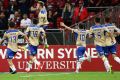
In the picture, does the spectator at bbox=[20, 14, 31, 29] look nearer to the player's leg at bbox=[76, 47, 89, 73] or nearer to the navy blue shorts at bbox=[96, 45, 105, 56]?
the player's leg at bbox=[76, 47, 89, 73]

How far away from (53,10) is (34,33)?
17.8 ft

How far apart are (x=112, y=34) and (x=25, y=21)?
6591 mm

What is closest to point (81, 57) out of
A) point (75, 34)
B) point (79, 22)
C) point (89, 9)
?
point (75, 34)

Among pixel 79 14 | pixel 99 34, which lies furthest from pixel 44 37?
pixel 79 14

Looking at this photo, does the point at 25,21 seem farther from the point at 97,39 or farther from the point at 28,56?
the point at 97,39

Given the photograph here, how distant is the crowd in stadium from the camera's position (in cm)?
3080

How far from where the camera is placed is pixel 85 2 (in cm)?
3259

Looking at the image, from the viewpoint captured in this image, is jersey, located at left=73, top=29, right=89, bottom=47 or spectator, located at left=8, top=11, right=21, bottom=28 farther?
spectator, located at left=8, top=11, right=21, bottom=28

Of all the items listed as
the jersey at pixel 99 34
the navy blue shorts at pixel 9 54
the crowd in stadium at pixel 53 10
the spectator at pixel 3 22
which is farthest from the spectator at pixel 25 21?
the jersey at pixel 99 34

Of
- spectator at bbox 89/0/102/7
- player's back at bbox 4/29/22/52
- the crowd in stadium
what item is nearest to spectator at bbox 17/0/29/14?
the crowd in stadium

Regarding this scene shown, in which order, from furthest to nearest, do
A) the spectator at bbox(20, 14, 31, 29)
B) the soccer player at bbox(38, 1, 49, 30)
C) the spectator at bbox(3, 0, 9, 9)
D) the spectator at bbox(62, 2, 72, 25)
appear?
the spectator at bbox(3, 0, 9, 9) → the spectator at bbox(62, 2, 72, 25) → the spectator at bbox(20, 14, 31, 29) → the soccer player at bbox(38, 1, 49, 30)

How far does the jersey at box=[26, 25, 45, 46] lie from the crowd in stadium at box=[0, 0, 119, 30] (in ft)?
11.4

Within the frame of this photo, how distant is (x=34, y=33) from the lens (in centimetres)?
2669

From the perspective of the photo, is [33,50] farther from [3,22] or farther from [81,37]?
[3,22]
